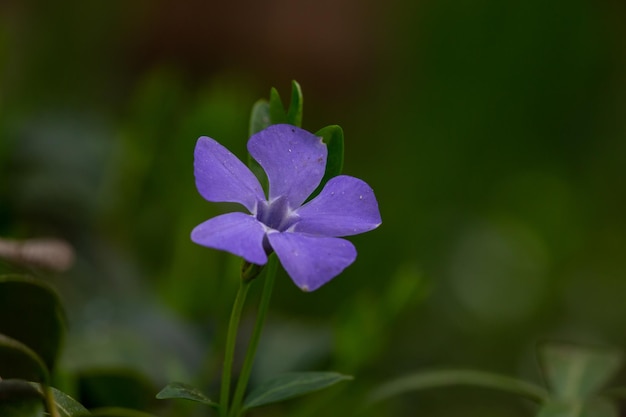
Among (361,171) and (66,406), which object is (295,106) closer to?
(66,406)

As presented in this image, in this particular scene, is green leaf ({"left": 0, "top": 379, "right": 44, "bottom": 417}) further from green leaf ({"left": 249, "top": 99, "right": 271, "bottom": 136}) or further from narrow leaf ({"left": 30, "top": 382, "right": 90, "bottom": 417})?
green leaf ({"left": 249, "top": 99, "right": 271, "bottom": 136})

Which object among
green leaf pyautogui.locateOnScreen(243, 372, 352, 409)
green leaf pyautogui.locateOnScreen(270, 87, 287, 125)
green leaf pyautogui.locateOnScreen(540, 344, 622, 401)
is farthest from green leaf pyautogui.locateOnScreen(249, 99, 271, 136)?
green leaf pyautogui.locateOnScreen(540, 344, 622, 401)

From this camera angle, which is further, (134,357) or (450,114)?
(450,114)

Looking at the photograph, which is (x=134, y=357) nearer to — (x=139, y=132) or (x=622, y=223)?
(x=139, y=132)

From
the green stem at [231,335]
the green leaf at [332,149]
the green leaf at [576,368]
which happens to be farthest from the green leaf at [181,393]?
the green leaf at [576,368]

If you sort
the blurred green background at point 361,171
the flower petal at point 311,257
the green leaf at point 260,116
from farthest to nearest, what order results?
the blurred green background at point 361,171 → the green leaf at point 260,116 → the flower petal at point 311,257

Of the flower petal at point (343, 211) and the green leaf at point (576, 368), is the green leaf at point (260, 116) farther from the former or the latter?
the green leaf at point (576, 368)

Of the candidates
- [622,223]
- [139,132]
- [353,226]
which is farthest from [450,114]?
[353,226]
